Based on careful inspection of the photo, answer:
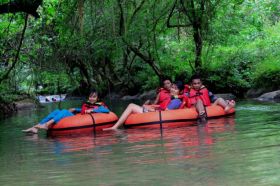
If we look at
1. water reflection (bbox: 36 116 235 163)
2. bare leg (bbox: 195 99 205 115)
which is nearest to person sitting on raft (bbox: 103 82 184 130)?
bare leg (bbox: 195 99 205 115)

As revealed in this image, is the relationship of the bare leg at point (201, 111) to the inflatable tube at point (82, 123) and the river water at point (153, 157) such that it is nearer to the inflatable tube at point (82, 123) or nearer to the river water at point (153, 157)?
the river water at point (153, 157)

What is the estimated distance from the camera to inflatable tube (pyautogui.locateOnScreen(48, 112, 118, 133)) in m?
10.2

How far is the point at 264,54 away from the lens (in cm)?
2128

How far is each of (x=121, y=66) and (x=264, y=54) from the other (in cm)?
929

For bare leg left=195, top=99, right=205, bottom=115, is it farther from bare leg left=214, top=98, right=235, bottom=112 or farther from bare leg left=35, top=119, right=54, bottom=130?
bare leg left=35, top=119, right=54, bottom=130

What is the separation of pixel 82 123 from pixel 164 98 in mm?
2252

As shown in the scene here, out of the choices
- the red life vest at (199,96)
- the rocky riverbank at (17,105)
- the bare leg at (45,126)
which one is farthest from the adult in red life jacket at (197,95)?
the rocky riverbank at (17,105)

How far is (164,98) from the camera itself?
11539mm

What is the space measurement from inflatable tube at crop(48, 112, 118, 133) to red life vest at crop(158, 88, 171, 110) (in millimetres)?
1359

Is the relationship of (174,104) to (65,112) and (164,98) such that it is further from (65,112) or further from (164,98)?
(65,112)

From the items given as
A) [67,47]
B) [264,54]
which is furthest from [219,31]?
[67,47]

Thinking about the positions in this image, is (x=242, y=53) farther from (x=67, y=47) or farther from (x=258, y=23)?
(x=67, y=47)

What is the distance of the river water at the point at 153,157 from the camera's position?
15.2 ft

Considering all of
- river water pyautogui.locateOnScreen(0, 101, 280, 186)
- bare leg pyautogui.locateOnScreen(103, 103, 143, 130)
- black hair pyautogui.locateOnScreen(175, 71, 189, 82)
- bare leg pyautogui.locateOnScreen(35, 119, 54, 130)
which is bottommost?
river water pyautogui.locateOnScreen(0, 101, 280, 186)
